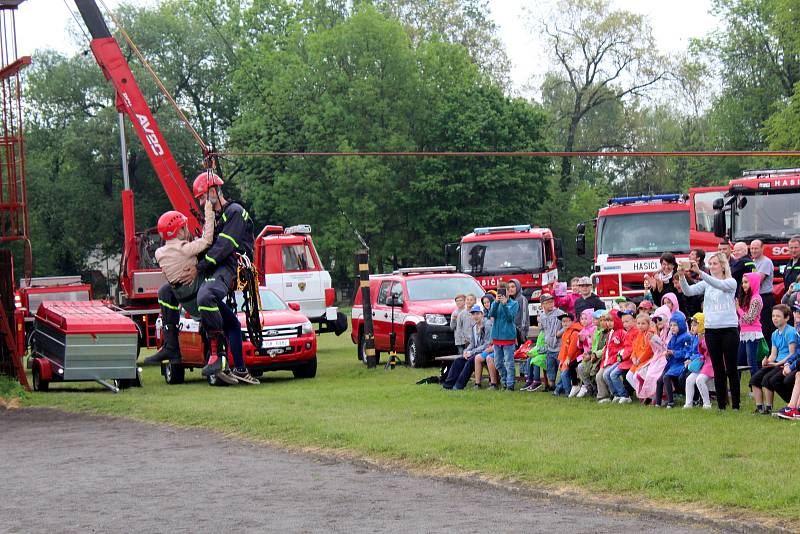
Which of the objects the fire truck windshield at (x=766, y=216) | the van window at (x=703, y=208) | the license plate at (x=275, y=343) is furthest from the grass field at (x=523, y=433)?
the van window at (x=703, y=208)

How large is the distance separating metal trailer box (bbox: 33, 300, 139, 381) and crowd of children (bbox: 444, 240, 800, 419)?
5771 millimetres

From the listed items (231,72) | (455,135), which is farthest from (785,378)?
(231,72)

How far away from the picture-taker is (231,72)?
245ft

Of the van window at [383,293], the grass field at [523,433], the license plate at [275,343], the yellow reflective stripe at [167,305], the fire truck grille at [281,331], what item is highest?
the van window at [383,293]

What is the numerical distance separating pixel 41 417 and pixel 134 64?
55761 mm

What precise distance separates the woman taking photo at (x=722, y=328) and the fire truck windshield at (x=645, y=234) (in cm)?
1514

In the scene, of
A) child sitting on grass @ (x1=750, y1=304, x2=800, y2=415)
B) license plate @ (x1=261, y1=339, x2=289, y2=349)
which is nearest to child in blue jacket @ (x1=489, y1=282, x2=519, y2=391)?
child sitting on grass @ (x1=750, y1=304, x2=800, y2=415)

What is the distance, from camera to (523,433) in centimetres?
1359

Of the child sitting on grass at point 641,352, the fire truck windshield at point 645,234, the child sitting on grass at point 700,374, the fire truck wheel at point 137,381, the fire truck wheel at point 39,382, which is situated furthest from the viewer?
the fire truck windshield at point 645,234

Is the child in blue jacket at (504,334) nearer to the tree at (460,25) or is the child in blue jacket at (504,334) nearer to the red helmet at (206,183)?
the red helmet at (206,183)

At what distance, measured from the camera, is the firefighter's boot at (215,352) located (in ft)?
47.4

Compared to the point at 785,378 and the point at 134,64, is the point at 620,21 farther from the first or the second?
the point at 785,378

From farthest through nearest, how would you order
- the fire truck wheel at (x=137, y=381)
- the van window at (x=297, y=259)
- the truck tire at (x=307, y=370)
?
the van window at (x=297, y=259) → the truck tire at (x=307, y=370) → the fire truck wheel at (x=137, y=381)

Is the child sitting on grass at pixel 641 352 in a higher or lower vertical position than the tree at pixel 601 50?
lower
